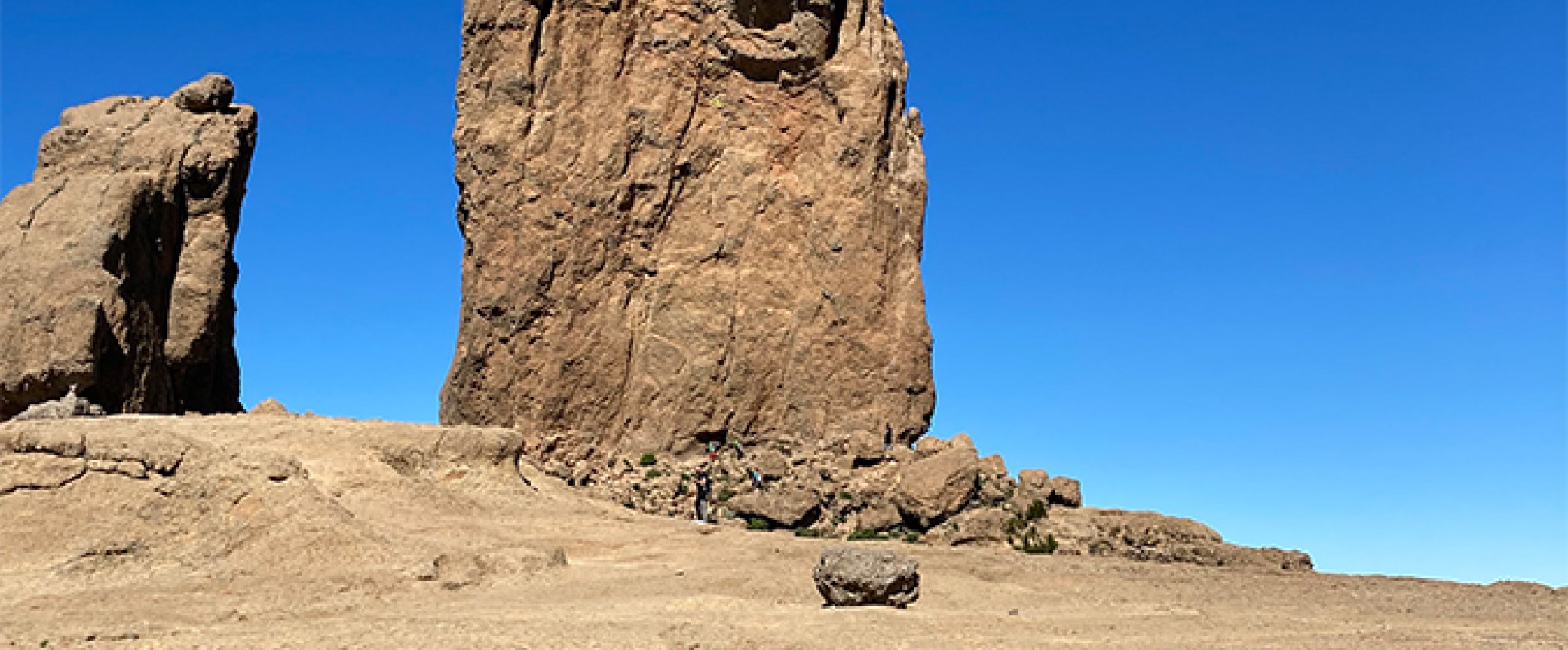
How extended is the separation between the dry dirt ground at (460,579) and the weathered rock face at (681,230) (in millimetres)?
7051

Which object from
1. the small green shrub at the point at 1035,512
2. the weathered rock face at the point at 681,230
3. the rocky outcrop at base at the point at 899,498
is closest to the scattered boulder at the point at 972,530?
the rocky outcrop at base at the point at 899,498

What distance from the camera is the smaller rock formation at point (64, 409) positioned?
2266 centimetres

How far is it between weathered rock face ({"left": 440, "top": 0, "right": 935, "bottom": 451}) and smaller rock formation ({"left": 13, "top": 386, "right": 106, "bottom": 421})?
236 inches

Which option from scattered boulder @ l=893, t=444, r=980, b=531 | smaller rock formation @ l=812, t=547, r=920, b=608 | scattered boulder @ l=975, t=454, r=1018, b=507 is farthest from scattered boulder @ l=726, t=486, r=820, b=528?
smaller rock formation @ l=812, t=547, r=920, b=608

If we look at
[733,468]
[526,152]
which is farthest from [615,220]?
[733,468]

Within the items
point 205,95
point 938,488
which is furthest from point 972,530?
point 205,95

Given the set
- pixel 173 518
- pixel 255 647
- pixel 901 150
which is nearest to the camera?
pixel 255 647

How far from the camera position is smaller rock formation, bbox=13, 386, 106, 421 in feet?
74.3

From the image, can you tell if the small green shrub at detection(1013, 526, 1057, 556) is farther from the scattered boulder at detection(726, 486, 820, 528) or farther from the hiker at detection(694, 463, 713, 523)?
the hiker at detection(694, 463, 713, 523)

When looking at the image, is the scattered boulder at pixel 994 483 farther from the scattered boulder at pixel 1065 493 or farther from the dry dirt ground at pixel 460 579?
the dry dirt ground at pixel 460 579

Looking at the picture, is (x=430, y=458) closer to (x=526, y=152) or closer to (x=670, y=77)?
(x=526, y=152)

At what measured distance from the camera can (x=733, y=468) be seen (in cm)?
2594

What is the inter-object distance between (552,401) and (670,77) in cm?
649

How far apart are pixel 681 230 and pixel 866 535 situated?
724 centimetres
